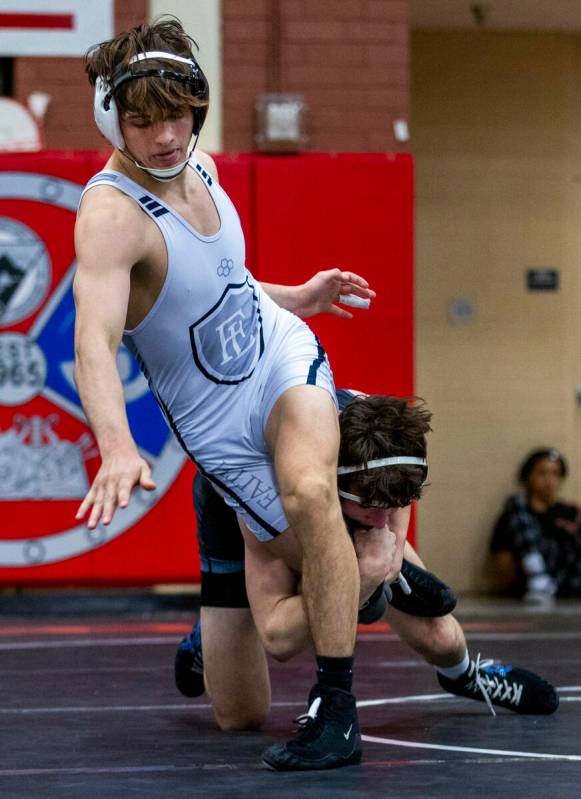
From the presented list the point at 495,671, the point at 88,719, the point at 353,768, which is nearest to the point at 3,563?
the point at 88,719

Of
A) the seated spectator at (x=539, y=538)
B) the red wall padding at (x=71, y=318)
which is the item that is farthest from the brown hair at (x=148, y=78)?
the seated spectator at (x=539, y=538)

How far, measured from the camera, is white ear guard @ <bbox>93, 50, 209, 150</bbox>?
305 centimetres

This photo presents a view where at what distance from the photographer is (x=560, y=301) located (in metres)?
8.56

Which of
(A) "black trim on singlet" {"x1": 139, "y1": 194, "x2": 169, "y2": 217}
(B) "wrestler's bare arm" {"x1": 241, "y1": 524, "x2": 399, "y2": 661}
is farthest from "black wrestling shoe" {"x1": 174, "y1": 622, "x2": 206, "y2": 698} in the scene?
(A) "black trim on singlet" {"x1": 139, "y1": 194, "x2": 169, "y2": 217}

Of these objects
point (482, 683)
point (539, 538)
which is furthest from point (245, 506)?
point (539, 538)

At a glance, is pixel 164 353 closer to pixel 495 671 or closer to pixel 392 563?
pixel 392 563

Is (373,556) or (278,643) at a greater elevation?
(373,556)

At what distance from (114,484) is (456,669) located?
1.40 metres

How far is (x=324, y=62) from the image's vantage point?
23.5 feet

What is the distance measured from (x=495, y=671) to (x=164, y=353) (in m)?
1.18

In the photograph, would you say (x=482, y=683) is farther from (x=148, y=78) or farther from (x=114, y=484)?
(x=148, y=78)

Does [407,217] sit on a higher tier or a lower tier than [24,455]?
higher

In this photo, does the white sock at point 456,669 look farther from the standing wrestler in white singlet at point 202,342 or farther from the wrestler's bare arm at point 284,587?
the standing wrestler in white singlet at point 202,342

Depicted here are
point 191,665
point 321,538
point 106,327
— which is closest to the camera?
point 106,327
